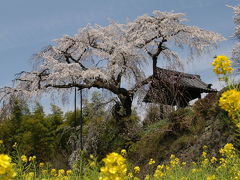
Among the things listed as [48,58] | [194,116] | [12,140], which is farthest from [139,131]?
[12,140]

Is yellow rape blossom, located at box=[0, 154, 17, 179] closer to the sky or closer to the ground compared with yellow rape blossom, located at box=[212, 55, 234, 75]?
closer to the ground

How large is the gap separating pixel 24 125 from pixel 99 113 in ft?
33.9

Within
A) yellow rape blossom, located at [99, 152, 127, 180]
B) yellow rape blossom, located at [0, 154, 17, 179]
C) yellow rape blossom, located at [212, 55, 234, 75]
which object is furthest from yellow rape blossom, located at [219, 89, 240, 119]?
yellow rape blossom, located at [0, 154, 17, 179]

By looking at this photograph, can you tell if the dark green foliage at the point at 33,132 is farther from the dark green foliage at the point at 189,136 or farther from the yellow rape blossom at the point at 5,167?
the yellow rape blossom at the point at 5,167

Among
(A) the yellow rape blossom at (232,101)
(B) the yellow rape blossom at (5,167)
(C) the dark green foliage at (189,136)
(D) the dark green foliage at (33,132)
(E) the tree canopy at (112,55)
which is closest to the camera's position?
(B) the yellow rape blossom at (5,167)

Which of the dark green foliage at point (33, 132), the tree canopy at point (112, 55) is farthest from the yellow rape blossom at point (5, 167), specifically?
the dark green foliage at point (33, 132)

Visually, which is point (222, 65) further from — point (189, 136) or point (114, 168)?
point (189, 136)

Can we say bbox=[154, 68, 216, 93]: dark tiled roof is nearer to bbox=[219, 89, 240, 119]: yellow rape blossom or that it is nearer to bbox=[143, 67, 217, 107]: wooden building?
bbox=[143, 67, 217, 107]: wooden building

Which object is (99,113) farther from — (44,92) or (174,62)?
(174,62)

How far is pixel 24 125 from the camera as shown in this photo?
2444 centimetres

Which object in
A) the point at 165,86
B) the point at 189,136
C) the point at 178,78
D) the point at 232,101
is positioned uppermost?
the point at 178,78

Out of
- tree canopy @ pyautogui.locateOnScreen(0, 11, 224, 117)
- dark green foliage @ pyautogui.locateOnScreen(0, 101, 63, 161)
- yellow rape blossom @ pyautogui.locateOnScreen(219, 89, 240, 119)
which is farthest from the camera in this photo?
dark green foliage @ pyautogui.locateOnScreen(0, 101, 63, 161)

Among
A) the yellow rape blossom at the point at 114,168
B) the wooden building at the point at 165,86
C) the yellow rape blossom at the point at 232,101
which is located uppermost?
the wooden building at the point at 165,86

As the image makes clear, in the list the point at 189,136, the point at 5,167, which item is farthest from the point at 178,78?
the point at 5,167
